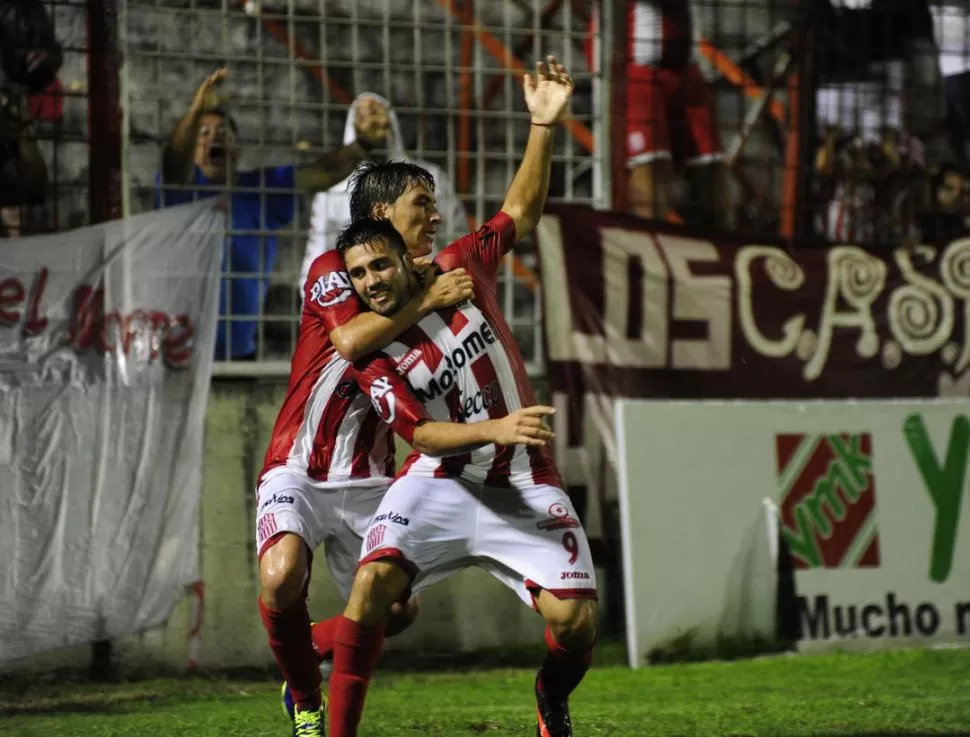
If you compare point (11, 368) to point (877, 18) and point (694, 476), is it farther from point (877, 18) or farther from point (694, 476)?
point (877, 18)

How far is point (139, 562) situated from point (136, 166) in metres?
2.22

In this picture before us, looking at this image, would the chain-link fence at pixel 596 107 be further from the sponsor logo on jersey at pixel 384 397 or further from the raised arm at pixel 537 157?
the sponsor logo on jersey at pixel 384 397

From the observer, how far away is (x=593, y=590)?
5.72 m

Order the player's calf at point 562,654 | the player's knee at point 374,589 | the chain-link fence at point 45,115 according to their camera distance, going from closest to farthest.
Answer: the player's knee at point 374,589, the player's calf at point 562,654, the chain-link fence at point 45,115

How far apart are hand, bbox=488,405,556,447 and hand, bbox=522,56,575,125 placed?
4.64ft

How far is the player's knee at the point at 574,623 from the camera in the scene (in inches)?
222

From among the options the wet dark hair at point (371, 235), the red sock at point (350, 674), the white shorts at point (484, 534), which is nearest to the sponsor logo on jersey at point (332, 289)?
the wet dark hair at point (371, 235)

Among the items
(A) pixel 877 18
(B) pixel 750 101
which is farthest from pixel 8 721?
(A) pixel 877 18

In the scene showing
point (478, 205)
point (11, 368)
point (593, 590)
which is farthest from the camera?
point (478, 205)

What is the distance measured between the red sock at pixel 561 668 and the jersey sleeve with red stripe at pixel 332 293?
1.30m

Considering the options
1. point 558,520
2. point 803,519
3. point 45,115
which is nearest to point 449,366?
point 558,520

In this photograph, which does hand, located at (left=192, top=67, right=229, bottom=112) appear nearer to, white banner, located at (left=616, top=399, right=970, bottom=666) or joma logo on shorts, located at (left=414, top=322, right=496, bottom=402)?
white banner, located at (left=616, top=399, right=970, bottom=666)

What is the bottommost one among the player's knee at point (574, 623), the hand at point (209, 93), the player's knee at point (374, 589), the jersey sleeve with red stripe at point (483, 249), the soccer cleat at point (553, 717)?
the soccer cleat at point (553, 717)

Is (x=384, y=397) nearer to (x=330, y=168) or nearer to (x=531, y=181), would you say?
(x=531, y=181)
